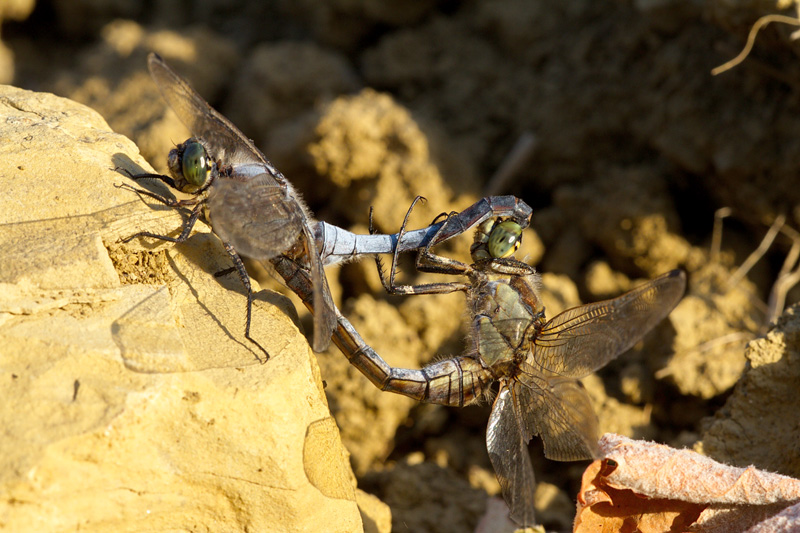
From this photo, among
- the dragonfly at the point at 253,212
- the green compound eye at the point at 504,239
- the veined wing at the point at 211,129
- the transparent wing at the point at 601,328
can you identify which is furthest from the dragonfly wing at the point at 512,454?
the veined wing at the point at 211,129

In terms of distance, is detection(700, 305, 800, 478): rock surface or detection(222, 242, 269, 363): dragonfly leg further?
detection(700, 305, 800, 478): rock surface

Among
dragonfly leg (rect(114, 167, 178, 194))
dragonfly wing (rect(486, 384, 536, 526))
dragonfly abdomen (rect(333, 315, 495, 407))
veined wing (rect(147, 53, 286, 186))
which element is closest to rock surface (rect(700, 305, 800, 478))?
dragonfly wing (rect(486, 384, 536, 526))

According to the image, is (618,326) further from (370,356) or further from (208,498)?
(208,498)

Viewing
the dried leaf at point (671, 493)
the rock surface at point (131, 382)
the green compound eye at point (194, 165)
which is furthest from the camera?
the green compound eye at point (194, 165)

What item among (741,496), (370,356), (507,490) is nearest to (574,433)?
(507,490)

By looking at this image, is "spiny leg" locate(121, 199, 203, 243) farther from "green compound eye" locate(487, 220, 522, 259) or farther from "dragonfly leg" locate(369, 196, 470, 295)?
"green compound eye" locate(487, 220, 522, 259)

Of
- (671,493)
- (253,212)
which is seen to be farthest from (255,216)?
(671,493)

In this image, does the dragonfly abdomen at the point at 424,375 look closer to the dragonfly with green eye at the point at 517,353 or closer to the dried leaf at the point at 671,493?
A: the dragonfly with green eye at the point at 517,353
